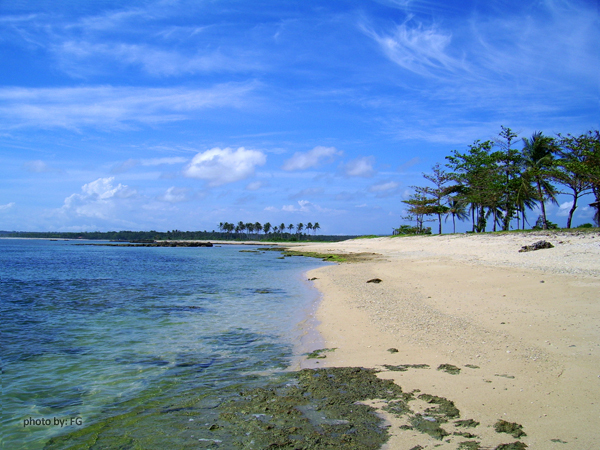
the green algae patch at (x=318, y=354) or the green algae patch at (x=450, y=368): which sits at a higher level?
the green algae patch at (x=450, y=368)

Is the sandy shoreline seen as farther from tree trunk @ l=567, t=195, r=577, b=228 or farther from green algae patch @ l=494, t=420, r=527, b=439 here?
tree trunk @ l=567, t=195, r=577, b=228

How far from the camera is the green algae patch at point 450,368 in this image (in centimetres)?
607

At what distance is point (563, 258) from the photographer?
1809 cm

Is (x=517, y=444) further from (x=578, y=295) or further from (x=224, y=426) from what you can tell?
(x=578, y=295)

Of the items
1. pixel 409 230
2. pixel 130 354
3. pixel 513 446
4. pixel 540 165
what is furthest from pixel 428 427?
pixel 409 230

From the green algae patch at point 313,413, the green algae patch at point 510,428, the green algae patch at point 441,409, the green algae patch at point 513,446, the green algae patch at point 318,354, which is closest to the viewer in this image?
the green algae patch at point 513,446

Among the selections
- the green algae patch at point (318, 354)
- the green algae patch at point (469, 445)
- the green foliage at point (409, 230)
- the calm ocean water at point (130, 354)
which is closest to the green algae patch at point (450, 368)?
the green algae patch at point (469, 445)

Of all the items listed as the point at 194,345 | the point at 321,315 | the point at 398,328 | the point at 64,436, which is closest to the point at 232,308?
the point at 321,315

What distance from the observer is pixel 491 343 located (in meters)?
7.44

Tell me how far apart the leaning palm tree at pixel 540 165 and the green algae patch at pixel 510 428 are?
3759 centimetres

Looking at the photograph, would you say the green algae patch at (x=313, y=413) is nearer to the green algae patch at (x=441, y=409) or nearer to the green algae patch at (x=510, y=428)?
the green algae patch at (x=441, y=409)

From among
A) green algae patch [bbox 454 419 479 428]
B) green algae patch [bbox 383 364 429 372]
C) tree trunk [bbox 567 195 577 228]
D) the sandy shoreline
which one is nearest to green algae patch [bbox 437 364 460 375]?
the sandy shoreline

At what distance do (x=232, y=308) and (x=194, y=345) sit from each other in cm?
482

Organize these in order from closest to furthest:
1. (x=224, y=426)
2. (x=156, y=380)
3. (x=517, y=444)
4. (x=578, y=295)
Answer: (x=517, y=444) < (x=224, y=426) < (x=156, y=380) < (x=578, y=295)
